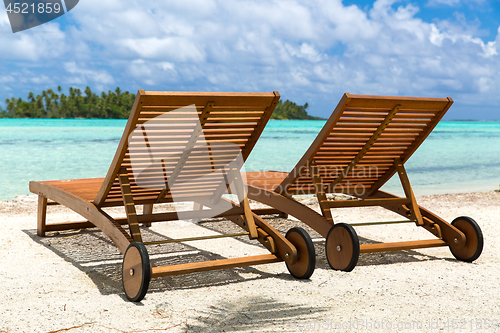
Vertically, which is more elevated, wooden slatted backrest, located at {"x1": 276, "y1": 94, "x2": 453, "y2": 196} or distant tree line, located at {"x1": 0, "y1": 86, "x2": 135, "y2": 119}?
distant tree line, located at {"x1": 0, "y1": 86, "x2": 135, "y2": 119}

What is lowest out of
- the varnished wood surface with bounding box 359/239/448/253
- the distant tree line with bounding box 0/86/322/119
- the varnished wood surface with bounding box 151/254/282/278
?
the varnished wood surface with bounding box 151/254/282/278

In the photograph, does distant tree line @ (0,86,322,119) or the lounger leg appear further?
distant tree line @ (0,86,322,119)

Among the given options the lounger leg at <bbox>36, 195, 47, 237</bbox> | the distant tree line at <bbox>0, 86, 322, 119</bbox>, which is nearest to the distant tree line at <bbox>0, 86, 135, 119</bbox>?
the distant tree line at <bbox>0, 86, 322, 119</bbox>

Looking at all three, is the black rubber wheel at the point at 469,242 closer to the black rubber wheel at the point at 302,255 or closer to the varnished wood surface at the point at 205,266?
the black rubber wheel at the point at 302,255

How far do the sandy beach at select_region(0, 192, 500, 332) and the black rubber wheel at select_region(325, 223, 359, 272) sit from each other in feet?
0.31

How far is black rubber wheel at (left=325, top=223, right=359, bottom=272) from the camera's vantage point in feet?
12.1

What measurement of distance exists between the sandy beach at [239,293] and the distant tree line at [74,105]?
7762 centimetres

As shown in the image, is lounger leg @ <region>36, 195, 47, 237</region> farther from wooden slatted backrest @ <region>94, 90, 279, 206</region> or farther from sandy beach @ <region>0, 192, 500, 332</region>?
wooden slatted backrest @ <region>94, 90, 279, 206</region>

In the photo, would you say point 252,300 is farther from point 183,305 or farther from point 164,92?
point 164,92

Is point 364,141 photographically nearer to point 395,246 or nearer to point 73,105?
point 395,246

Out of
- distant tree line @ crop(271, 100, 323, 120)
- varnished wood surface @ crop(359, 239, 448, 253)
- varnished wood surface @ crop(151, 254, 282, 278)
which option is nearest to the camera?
varnished wood surface @ crop(151, 254, 282, 278)

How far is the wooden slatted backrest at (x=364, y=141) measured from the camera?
392 centimetres

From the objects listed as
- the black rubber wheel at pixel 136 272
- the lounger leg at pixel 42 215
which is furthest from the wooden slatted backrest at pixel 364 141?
the lounger leg at pixel 42 215

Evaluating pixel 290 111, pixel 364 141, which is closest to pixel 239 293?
pixel 364 141
